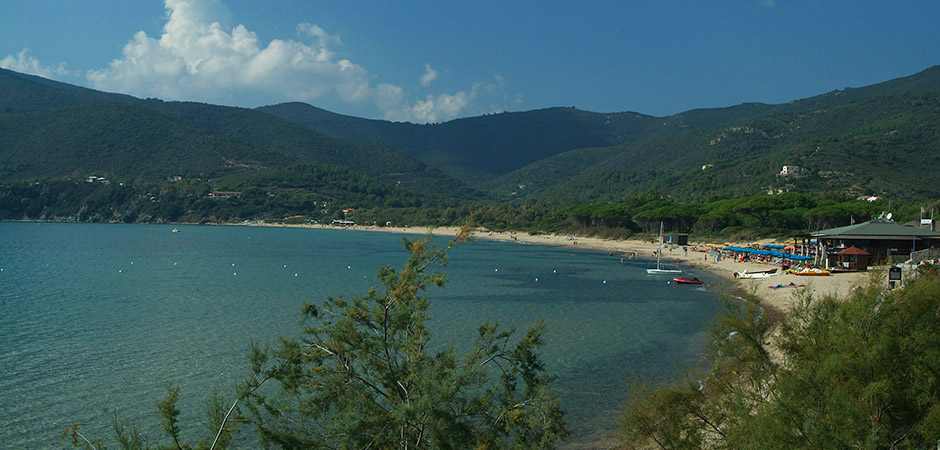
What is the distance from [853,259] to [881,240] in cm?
255

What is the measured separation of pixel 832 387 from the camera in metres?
7.35

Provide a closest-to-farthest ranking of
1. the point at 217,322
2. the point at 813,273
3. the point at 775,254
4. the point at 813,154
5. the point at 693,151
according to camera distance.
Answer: the point at 217,322 < the point at 813,273 < the point at 775,254 < the point at 813,154 < the point at 693,151

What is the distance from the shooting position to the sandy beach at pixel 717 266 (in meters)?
27.7

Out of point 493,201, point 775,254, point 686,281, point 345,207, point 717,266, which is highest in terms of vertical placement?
point 493,201

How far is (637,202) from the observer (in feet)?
330

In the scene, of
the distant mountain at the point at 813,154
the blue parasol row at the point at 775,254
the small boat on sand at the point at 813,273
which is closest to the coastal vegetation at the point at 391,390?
the small boat on sand at the point at 813,273

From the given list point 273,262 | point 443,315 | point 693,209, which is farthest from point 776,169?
point 443,315

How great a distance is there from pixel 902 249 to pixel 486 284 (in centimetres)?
2418

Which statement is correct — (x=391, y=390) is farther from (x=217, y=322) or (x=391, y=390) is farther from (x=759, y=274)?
(x=759, y=274)

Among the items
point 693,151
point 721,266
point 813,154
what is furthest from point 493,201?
point 721,266

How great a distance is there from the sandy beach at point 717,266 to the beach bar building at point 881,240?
2.73 metres

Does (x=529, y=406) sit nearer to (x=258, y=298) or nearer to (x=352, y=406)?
(x=352, y=406)

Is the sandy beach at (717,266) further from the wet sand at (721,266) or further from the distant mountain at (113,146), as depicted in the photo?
the distant mountain at (113,146)

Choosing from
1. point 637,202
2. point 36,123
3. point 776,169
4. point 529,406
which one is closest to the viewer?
point 529,406
